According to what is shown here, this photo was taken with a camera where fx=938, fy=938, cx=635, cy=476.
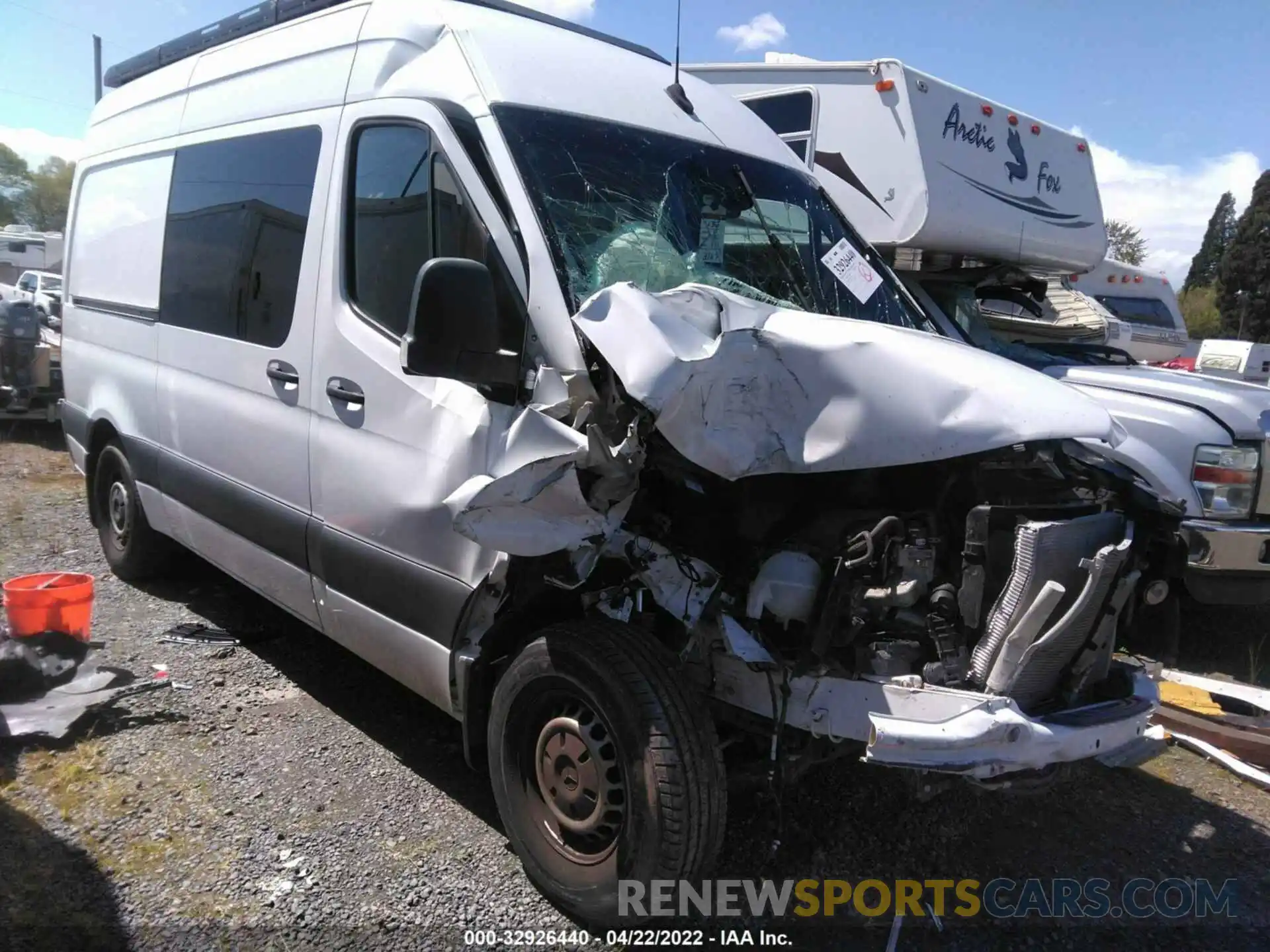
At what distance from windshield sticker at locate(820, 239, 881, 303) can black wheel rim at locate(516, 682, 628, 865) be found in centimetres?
194

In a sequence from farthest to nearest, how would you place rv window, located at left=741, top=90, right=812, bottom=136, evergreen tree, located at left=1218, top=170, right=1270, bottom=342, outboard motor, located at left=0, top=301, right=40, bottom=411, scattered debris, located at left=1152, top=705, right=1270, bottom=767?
evergreen tree, located at left=1218, top=170, right=1270, bottom=342 → outboard motor, located at left=0, top=301, right=40, bottom=411 → rv window, located at left=741, top=90, right=812, bottom=136 → scattered debris, located at left=1152, top=705, right=1270, bottom=767

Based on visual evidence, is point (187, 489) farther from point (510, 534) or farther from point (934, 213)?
point (934, 213)

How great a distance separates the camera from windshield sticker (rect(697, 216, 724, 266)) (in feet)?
10.7

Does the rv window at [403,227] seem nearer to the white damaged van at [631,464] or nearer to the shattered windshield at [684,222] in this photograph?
the white damaged van at [631,464]

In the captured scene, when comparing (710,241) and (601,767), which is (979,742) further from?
(710,241)

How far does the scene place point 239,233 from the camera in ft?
13.8

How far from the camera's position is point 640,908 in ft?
8.78

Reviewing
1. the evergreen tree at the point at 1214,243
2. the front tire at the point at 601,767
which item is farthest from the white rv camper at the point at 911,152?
the evergreen tree at the point at 1214,243

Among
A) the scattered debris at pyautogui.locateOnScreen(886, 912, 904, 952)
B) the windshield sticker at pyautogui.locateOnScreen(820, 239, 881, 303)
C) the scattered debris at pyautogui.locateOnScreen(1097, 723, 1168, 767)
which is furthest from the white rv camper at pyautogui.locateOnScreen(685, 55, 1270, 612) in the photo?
the scattered debris at pyautogui.locateOnScreen(886, 912, 904, 952)

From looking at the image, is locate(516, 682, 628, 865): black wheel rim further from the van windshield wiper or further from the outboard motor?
the outboard motor

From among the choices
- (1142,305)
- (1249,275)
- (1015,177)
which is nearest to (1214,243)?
(1249,275)

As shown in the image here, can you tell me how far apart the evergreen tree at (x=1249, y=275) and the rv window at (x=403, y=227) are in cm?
4815

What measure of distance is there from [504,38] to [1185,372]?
5.02 m

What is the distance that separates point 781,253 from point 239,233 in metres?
2.44
